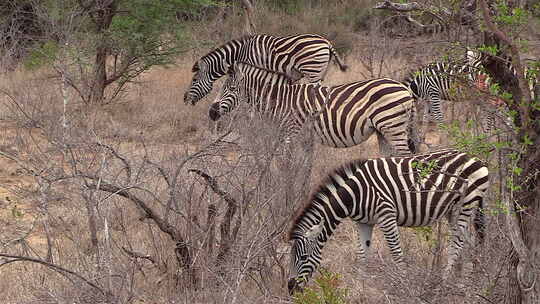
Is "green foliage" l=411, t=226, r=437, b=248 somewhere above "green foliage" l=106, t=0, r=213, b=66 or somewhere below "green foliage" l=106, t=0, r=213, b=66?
below

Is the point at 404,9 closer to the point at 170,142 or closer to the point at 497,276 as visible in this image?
the point at 497,276

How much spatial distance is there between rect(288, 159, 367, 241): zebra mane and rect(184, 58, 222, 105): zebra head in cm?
507

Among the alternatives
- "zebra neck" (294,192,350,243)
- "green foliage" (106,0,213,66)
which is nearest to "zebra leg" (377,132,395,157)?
"zebra neck" (294,192,350,243)

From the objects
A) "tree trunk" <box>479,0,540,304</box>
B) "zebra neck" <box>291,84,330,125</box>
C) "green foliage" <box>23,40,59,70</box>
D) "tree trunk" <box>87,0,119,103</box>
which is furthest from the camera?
"tree trunk" <box>87,0,119,103</box>

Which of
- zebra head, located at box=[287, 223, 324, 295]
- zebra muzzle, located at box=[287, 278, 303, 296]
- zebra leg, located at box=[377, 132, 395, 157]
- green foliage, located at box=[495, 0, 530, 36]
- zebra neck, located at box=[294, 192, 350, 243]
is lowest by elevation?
zebra muzzle, located at box=[287, 278, 303, 296]

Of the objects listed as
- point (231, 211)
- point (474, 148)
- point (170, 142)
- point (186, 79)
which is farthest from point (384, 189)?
point (186, 79)

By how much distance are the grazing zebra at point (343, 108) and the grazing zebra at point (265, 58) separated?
2.01 meters

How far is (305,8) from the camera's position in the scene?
17.0 m

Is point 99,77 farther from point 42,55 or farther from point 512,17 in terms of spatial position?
point 512,17

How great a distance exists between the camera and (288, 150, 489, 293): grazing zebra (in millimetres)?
5020

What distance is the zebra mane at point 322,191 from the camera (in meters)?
5.01

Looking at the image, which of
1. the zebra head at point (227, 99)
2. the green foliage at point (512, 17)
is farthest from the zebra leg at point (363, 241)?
the zebra head at point (227, 99)

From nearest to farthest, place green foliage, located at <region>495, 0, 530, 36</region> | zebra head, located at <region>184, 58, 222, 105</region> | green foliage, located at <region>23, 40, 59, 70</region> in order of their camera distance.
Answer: green foliage, located at <region>495, 0, 530, 36</region> < green foliage, located at <region>23, 40, 59, 70</region> < zebra head, located at <region>184, 58, 222, 105</region>

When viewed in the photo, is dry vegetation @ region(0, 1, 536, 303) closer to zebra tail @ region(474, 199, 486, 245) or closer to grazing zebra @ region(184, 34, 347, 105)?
zebra tail @ region(474, 199, 486, 245)
